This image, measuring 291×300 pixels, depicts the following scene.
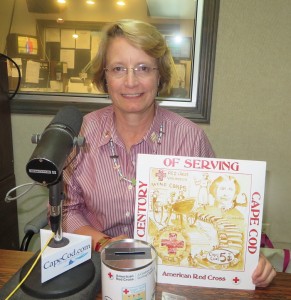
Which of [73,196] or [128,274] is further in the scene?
[73,196]

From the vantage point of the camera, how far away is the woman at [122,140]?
1132 mm

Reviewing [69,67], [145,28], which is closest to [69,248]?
[145,28]

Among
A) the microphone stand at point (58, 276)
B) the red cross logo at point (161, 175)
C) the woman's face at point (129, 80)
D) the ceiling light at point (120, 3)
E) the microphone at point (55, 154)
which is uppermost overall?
the ceiling light at point (120, 3)

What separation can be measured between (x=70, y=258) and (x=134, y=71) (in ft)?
2.28

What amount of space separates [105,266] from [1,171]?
60.4 inches

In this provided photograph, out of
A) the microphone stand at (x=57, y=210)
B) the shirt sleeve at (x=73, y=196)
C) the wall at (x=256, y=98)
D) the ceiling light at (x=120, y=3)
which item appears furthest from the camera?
the ceiling light at (x=120, y=3)

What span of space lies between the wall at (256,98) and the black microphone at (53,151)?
1396 millimetres

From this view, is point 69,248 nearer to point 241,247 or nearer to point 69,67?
point 241,247

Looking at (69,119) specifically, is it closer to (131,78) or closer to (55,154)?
(55,154)

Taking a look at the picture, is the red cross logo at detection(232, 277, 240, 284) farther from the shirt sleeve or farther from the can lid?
the shirt sleeve

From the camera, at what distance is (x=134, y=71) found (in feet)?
3.77

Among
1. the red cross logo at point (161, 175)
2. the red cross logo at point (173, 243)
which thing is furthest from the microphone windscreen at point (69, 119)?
the red cross logo at point (173, 243)

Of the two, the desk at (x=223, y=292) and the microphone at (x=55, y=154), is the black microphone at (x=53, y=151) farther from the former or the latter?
the desk at (x=223, y=292)

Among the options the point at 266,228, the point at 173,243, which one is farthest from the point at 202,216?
the point at 266,228
